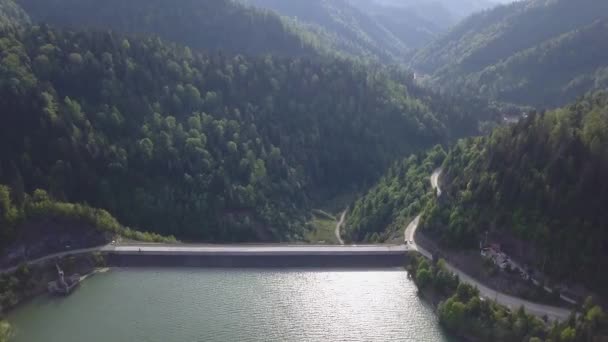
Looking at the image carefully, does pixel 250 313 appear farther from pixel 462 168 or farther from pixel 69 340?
pixel 462 168

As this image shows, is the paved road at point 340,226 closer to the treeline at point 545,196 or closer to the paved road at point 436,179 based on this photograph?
the paved road at point 436,179

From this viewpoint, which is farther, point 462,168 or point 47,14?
point 47,14

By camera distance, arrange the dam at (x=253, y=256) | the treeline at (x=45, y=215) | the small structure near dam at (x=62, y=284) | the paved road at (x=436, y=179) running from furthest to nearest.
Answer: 1. the paved road at (x=436, y=179)
2. the dam at (x=253, y=256)
3. the treeline at (x=45, y=215)
4. the small structure near dam at (x=62, y=284)

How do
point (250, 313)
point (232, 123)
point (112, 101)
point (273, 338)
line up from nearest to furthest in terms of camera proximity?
point (273, 338) → point (250, 313) → point (112, 101) → point (232, 123)

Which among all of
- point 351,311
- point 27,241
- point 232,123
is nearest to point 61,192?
point 27,241

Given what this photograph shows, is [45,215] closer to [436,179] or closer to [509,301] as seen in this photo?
[509,301]

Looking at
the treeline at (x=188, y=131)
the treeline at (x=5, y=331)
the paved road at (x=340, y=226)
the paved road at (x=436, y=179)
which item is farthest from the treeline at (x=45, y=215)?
the paved road at (x=436, y=179)
